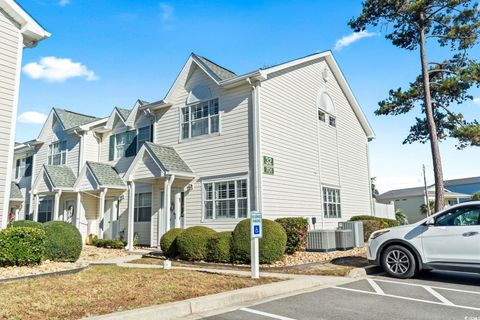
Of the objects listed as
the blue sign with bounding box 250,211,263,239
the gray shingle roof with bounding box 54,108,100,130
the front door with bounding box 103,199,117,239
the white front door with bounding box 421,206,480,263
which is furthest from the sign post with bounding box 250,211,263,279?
the gray shingle roof with bounding box 54,108,100,130

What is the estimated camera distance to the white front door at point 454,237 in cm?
828

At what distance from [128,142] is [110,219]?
170 inches

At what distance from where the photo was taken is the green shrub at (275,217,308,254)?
1391 centimetres

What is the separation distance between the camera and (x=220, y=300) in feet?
21.2

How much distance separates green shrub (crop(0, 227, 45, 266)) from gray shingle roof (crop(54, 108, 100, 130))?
48.5 feet

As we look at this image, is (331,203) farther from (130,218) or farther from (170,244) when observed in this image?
(130,218)

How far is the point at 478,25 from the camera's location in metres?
17.6

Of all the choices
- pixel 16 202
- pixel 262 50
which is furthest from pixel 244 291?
pixel 16 202

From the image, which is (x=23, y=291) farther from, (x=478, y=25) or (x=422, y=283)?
(x=478, y=25)

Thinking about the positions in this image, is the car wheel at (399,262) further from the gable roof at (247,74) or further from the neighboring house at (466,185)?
the neighboring house at (466,185)

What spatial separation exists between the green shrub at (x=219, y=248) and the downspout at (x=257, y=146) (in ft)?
7.63

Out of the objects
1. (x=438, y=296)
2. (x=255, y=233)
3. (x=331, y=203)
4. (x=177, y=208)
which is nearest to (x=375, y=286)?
(x=438, y=296)

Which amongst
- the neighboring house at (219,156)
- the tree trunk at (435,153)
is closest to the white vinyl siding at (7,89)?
the neighboring house at (219,156)

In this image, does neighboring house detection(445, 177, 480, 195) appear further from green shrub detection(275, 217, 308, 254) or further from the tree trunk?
green shrub detection(275, 217, 308, 254)
